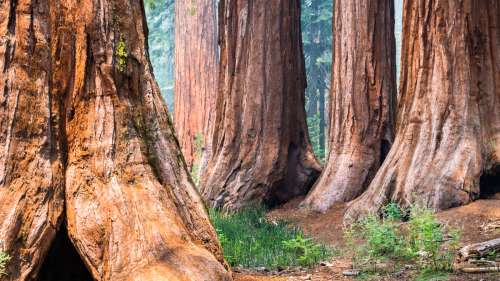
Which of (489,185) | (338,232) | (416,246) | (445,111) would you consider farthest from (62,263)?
(489,185)

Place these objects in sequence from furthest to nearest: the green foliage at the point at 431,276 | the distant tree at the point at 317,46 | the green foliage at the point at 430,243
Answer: the distant tree at the point at 317,46, the green foliage at the point at 430,243, the green foliage at the point at 431,276

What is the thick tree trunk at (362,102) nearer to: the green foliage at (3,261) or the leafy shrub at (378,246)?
the leafy shrub at (378,246)

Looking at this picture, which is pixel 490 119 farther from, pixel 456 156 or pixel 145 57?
pixel 145 57

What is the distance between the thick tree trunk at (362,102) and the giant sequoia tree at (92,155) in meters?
5.67

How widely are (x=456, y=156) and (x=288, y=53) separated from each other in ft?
14.2

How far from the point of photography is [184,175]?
4828 mm

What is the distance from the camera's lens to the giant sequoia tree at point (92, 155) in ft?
13.2

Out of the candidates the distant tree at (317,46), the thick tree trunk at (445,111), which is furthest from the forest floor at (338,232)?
the distant tree at (317,46)

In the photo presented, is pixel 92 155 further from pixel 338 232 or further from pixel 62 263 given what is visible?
pixel 338 232

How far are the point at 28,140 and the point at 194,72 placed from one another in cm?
1376

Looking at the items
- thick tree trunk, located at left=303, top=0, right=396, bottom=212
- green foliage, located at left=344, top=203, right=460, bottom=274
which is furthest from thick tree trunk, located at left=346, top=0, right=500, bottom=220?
thick tree trunk, located at left=303, top=0, right=396, bottom=212

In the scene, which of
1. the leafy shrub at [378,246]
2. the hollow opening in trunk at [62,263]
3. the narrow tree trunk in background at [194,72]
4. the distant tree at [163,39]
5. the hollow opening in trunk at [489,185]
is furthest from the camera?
the distant tree at [163,39]

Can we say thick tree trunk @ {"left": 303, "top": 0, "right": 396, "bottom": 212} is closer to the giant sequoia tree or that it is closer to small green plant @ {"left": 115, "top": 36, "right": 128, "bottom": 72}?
the giant sequoia tree

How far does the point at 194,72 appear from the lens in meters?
17.8
